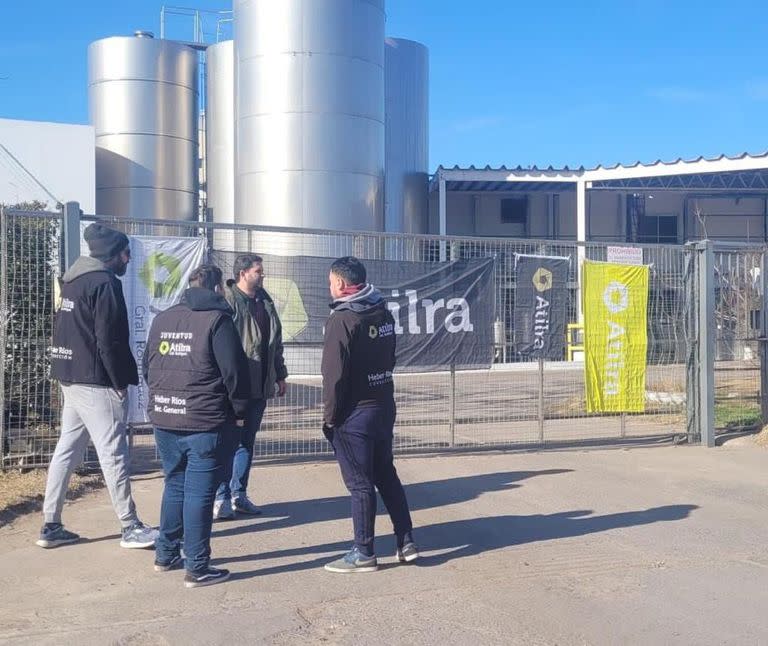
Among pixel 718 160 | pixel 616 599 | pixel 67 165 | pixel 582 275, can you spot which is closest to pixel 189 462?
pixel 616 599

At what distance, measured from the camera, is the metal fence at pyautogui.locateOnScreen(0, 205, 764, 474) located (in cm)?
746

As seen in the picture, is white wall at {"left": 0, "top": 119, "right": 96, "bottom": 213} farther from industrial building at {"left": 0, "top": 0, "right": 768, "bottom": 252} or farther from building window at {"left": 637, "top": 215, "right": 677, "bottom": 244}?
building window at {"left": 637, "top": 215, "right": 677, "bottom": 244}

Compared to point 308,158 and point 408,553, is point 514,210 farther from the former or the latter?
point 408,553

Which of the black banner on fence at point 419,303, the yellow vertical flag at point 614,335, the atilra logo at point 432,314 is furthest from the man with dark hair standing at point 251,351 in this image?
the yellow vertical flag at point 614,335

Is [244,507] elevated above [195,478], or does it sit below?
below

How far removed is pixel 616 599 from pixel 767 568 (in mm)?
1280

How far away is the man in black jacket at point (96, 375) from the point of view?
5539mm

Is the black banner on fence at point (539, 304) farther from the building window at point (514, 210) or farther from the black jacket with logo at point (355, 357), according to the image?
the building window at point (514, 210)

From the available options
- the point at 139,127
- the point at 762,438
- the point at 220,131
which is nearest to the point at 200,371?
the point at 762,438

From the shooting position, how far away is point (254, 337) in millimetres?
6348

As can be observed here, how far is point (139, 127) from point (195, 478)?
21895 millimetres

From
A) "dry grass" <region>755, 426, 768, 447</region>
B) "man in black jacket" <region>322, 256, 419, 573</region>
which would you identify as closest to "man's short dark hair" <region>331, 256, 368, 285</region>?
"man in black jacket" <region>322, 256, 419, 573</region>

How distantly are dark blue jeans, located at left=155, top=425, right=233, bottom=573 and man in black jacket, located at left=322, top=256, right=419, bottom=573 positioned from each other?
67cm

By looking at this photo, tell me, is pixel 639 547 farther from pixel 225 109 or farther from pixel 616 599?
pixel 225 109
